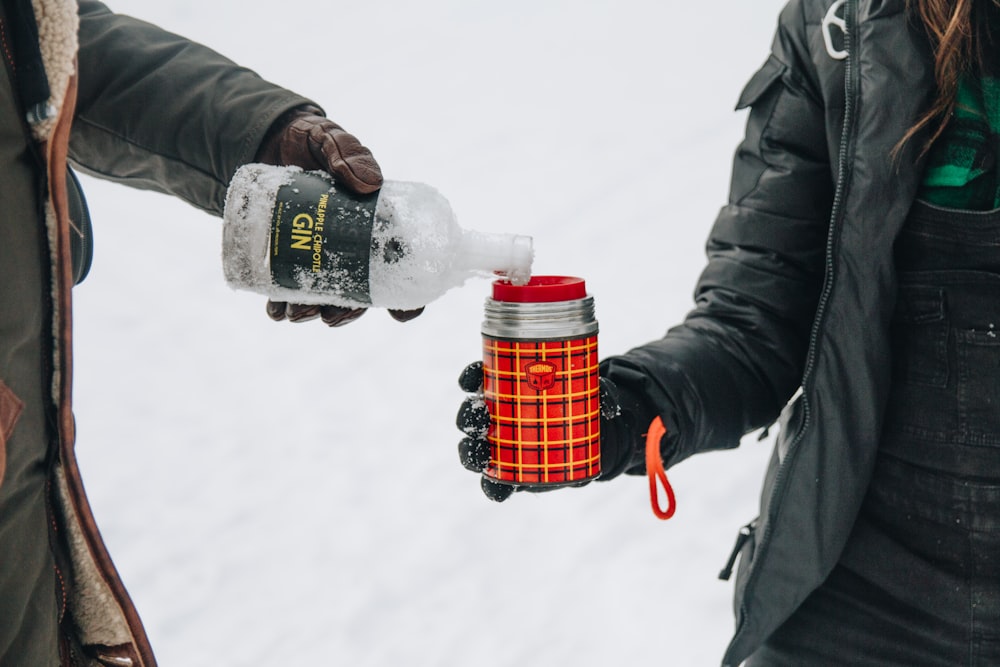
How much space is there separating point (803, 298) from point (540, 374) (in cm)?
36

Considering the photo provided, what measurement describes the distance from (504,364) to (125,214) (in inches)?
115

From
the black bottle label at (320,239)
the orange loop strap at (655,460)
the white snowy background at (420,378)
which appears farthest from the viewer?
the white snowy background at (420,378)

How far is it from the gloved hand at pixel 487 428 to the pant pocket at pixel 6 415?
15.1 inches

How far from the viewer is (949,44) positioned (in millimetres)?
898

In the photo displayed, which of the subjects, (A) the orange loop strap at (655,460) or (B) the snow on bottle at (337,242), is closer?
(B) the snow on bottle at (337,242)

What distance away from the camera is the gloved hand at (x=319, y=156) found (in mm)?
862

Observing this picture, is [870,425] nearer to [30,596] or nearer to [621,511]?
[30,596]

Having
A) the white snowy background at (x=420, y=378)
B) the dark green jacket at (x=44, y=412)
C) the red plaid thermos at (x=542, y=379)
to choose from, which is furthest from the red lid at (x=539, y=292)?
the white snowy background at (x=420, y=378)

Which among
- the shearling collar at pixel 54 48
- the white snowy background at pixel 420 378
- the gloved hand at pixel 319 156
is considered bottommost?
the white snowy background at pixel 420 378

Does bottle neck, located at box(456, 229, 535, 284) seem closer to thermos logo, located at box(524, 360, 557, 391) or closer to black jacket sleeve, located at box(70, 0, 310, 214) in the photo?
→ thermos logo, located at box(524, 360, 557, 391)

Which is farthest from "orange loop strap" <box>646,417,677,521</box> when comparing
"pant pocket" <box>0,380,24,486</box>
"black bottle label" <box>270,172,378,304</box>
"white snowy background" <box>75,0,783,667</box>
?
"white snowy background" <box>75,0,783,667</box>

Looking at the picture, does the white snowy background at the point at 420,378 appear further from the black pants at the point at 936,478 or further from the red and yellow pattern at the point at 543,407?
the red and yellow pattern at the point at 543,407

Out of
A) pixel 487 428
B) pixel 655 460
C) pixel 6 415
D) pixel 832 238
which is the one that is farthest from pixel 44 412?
pixel 832 238

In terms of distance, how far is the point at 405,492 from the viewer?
2182 mm
